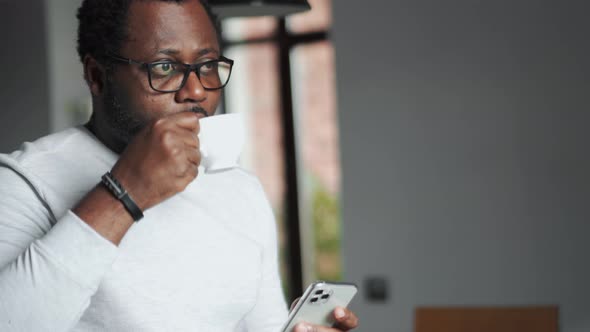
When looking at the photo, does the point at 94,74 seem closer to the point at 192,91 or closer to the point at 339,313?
the point at 192,91

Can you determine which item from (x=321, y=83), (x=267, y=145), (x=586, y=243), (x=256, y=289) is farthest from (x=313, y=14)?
(x=256, y=289)

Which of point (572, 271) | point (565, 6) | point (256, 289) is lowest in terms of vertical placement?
point (572, 271)

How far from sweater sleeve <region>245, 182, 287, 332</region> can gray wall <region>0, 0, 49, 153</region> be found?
312 centimetres

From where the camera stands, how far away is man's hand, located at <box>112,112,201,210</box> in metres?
0.93

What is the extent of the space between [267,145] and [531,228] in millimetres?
1728

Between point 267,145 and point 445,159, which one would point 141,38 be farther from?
point 267,145

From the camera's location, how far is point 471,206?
318 cm

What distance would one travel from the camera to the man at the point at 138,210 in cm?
89

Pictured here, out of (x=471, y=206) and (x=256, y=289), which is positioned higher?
(x=256, y=289)

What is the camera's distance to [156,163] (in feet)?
3.04

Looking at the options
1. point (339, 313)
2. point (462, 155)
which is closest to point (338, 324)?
point (339, 313)

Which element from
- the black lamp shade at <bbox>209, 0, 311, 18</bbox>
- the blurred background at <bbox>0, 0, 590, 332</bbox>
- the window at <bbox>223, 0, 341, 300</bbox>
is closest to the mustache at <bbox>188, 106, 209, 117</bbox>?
the black lamp shade at <bbox>209, 0, 311, 18</bbox>

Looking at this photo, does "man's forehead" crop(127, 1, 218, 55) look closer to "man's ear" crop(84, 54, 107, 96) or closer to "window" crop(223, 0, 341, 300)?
"man's ear" crop(84, 54, 107, 96)

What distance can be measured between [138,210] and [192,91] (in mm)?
265
